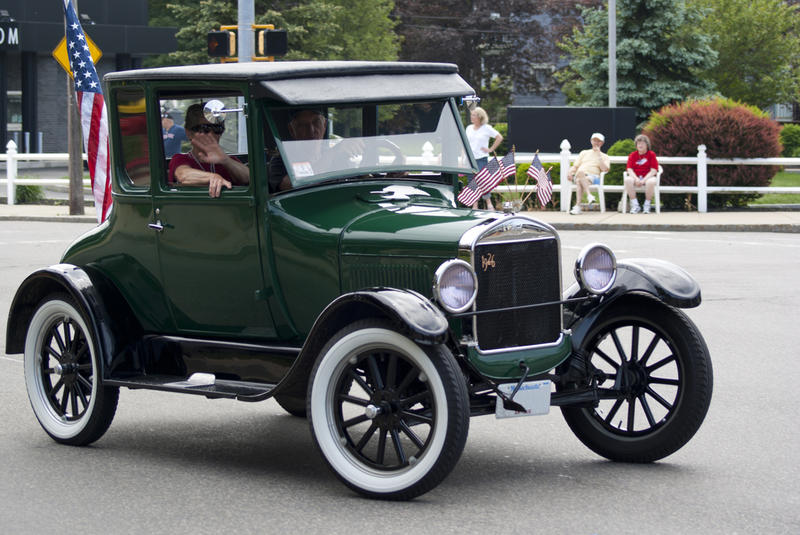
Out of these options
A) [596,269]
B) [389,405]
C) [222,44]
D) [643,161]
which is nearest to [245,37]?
[222,44]

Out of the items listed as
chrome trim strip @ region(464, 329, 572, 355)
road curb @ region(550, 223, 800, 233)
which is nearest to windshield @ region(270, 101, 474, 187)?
chrome trim strip @ region(464, 329, 572, 355)

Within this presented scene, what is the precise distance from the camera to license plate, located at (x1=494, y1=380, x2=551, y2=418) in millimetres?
5754

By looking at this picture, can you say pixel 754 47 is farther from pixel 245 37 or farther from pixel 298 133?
pixel 298 133

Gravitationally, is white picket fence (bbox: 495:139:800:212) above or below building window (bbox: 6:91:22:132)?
below

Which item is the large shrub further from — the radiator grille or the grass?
the radiator grille

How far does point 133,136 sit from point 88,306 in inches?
37.6

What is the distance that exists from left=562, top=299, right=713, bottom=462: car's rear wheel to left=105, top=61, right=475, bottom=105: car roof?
4.72 ft

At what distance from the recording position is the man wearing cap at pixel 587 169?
23.1 m

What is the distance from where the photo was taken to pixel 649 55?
37438mm

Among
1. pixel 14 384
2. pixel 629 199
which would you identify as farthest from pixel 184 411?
pixel 629 199

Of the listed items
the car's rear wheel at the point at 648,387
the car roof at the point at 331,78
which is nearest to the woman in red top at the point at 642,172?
the car roof at the point at 331,78

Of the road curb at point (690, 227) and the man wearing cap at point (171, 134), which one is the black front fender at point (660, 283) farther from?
the road curb at point (690, 227)

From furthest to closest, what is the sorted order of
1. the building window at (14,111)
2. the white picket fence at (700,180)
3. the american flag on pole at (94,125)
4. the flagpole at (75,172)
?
the building window at (14,111) → the flagpole at (75,172) → the white picket fence at (700,180) → the american flag on pole at (94,125)

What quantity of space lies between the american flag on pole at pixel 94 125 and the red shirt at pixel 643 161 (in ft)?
40.7
